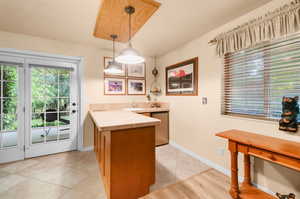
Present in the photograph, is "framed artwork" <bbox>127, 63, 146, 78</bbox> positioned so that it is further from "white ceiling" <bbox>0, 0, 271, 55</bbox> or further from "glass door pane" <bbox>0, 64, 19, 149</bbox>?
"glass door pane" <bbox>0, 64, 19, 149</bbox>

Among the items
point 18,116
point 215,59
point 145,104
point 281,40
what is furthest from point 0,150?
point 281,40

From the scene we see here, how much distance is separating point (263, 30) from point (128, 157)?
2.17m

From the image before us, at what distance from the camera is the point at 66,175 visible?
77.4 inches

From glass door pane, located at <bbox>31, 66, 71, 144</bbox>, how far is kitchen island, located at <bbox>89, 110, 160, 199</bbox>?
1.91 metres

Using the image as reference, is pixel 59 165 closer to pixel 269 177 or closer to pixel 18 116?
pixel 18 116

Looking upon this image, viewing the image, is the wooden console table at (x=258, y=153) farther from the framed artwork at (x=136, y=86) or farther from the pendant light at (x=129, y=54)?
the framed artwork at (x=136, y=86)

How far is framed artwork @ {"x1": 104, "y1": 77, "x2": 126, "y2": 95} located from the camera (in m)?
3.11

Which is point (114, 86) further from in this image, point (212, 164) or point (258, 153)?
point (258, 153)

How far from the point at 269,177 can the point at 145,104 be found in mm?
2708

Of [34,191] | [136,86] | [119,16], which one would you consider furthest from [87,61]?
[34,191]

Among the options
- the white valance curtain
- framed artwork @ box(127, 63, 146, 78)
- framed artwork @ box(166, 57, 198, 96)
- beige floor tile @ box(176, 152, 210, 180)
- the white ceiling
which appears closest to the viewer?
the white valance curtain

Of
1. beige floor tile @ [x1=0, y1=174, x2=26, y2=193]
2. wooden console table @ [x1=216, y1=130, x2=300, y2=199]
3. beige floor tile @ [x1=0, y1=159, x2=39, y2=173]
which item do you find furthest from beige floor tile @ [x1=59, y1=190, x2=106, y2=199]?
wooden console table @ [x1=216, y1=130, x2=300, y2=199]

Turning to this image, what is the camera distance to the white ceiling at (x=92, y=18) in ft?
5.21

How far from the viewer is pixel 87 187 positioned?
5.64ft
